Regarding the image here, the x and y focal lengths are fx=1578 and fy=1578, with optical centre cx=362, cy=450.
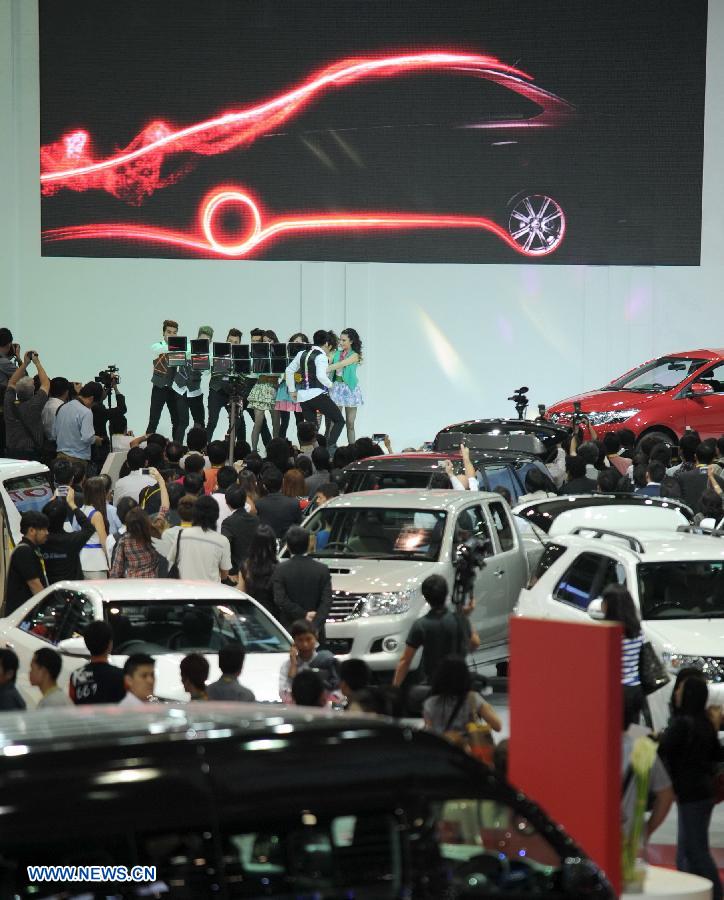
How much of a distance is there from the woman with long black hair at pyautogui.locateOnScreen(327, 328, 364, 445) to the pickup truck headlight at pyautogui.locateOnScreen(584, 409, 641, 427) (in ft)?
9.78

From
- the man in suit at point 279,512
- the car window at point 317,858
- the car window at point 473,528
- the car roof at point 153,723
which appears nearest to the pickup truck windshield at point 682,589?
the car window at point 473,528

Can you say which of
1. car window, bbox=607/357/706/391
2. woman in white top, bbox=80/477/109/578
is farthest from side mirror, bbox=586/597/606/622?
car window, bbox=607/357/706/391

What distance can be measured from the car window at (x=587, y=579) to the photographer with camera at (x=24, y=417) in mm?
8008

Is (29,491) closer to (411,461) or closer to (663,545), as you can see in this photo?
(411,461)

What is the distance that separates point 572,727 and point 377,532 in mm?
7124

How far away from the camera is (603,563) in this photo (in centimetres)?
1070

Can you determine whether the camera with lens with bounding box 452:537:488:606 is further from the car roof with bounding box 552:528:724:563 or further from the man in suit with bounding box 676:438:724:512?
the man in suit with bounding box 676:438:724:512

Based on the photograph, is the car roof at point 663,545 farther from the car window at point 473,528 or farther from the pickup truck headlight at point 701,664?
the car window at point 473,528

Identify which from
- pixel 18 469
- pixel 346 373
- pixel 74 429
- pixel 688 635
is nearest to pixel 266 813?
pixel 688 635

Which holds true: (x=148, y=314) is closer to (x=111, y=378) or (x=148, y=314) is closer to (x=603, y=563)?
(x=111, y=378)

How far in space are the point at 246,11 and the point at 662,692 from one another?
754 inches

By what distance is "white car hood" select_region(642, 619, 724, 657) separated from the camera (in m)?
9.72

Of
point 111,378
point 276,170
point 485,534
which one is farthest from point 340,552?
point 276,170

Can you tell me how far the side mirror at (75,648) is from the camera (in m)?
8.61
